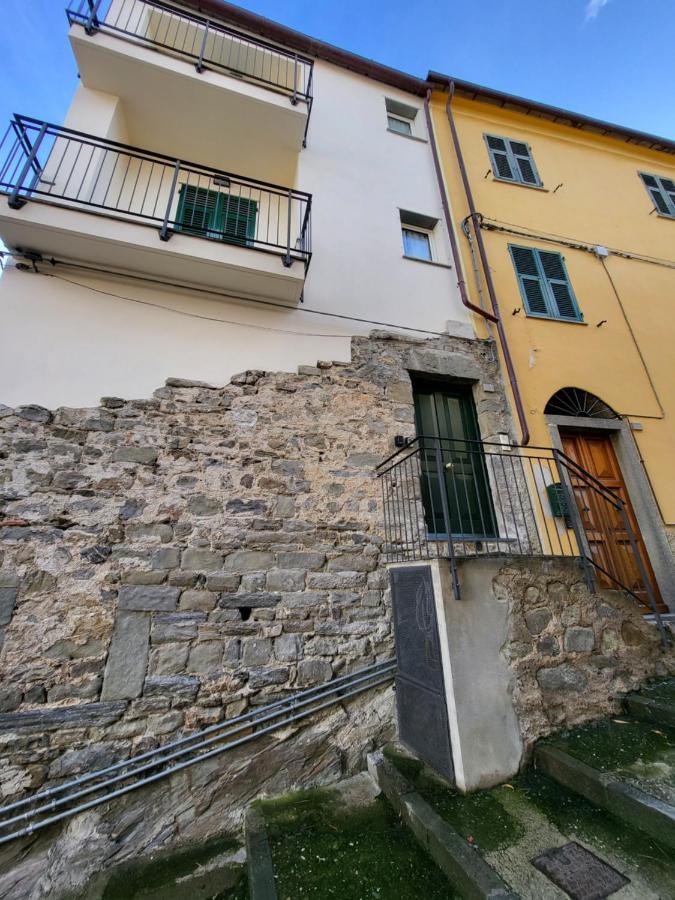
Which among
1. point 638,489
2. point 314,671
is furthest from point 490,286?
point 314,671

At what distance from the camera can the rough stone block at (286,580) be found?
10.3 ft

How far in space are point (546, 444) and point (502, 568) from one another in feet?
8.21

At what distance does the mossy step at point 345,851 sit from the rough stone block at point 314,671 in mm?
699

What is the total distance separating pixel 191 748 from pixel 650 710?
3264mm

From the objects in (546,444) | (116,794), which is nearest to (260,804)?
(116,794)

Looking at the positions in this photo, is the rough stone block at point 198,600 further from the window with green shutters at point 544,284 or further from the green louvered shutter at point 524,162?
the green louvered shutter at point 524,162

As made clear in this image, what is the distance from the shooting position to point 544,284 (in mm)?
5586

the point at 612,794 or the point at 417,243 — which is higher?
the point at 417,243

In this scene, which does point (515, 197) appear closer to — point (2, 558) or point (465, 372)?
point (465, 372)

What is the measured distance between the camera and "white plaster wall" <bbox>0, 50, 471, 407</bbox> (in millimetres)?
3395

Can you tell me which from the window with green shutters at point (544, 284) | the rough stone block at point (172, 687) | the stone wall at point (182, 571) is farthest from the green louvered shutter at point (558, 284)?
the rough stone block at point (172, 687)

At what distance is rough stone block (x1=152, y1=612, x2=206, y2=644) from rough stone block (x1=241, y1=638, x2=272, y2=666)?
0.40 meters

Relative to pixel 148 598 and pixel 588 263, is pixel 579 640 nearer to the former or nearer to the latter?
pixel 148 598

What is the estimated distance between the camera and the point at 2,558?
2.69 meters
